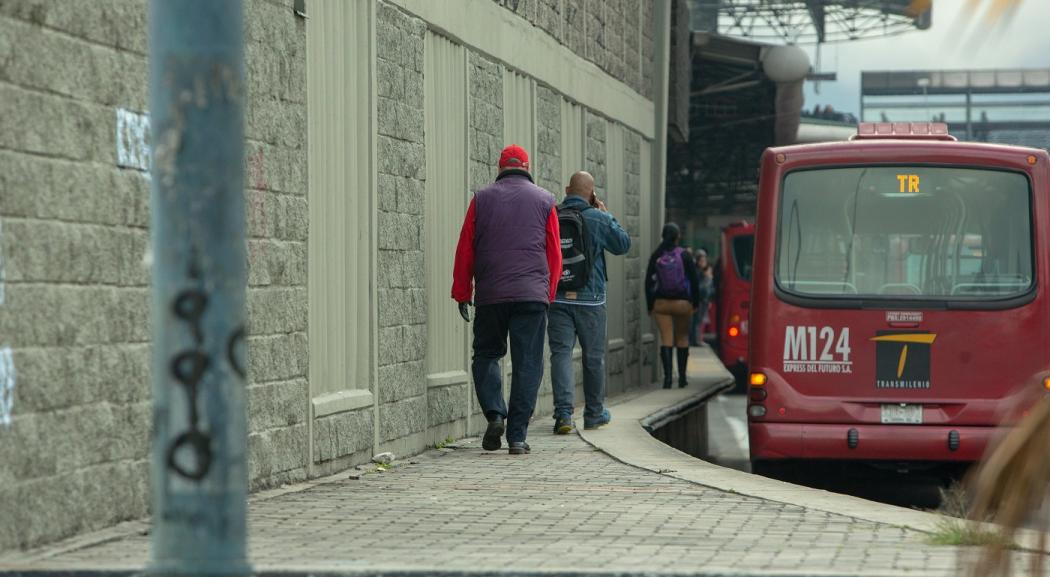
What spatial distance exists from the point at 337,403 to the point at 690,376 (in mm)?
13329

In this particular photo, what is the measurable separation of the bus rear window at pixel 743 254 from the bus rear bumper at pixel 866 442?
16.0m

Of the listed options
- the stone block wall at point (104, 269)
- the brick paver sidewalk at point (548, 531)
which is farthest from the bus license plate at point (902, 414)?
the stone block wall at point (104, 269)

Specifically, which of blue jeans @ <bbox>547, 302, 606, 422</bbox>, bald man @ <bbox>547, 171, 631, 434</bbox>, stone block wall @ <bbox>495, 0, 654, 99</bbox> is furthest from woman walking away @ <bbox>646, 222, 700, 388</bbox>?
blue jeans @ <bbox>547, 302, 606, 422</bbox>

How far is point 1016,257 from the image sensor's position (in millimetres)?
11320

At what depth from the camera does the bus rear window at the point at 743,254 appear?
88.8ft

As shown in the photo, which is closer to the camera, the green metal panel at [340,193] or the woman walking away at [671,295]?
the green metal panel at [340,193]

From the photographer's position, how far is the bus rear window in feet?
88.8

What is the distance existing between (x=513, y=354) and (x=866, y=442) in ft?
8.06

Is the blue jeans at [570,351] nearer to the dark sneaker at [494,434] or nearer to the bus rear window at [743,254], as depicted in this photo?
the dark sneaker at [494,434]

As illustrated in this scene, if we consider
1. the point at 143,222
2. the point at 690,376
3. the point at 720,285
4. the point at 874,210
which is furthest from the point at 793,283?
the point at 720,285

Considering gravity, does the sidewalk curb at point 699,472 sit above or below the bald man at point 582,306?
below

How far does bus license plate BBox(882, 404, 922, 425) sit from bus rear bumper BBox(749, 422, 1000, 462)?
0.12 ft

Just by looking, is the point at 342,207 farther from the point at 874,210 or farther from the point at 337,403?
the point at 874,210

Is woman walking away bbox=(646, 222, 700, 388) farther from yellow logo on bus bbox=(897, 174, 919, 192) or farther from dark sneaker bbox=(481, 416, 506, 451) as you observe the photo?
dark sneaker bbox=(481, 416, 506, 451)
